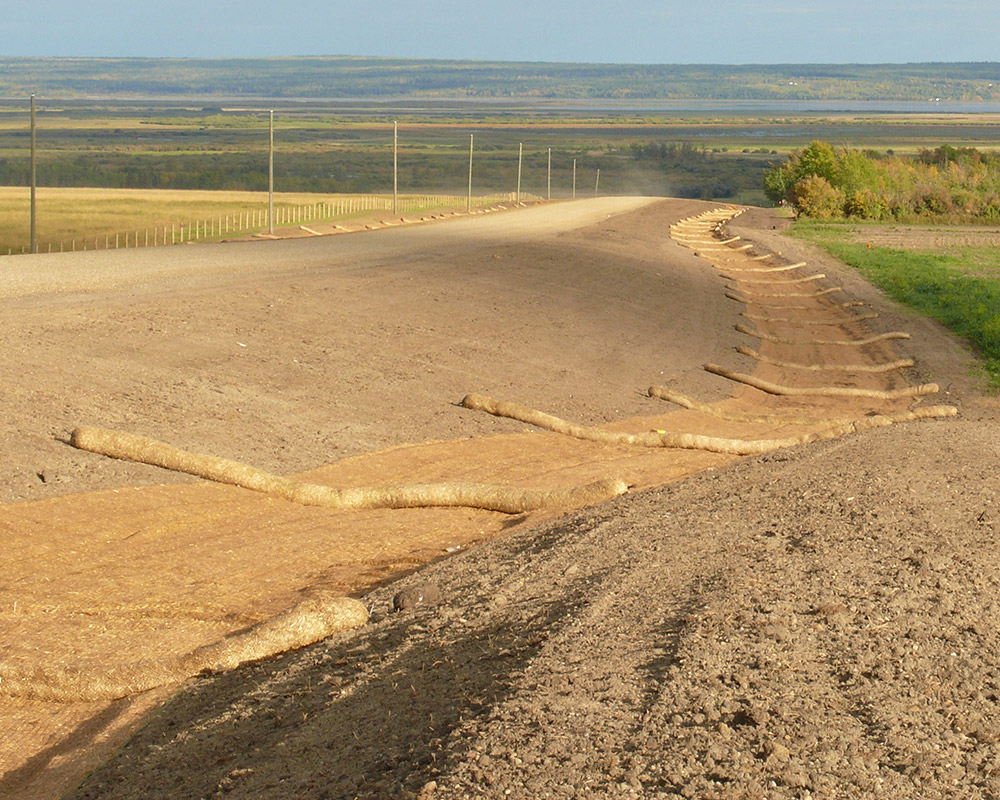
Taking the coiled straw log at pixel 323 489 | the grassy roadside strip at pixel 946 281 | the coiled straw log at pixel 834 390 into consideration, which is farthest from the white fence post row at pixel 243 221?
the coiled straw log at pixel 323 489

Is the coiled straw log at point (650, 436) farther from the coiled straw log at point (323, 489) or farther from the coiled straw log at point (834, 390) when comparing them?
the coiled straw log at point (834, 390)

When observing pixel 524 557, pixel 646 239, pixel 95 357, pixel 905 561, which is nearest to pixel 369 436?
pixel 95 357

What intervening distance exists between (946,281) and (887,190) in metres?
44.5

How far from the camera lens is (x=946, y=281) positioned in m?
36.4

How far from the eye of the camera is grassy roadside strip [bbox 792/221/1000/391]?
26.5 meters

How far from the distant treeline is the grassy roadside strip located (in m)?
18.7

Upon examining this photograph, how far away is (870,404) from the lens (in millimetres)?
20000

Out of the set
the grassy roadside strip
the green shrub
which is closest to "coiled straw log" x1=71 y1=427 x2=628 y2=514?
the grassy roadside strip

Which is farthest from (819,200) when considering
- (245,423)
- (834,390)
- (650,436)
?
(245,423)

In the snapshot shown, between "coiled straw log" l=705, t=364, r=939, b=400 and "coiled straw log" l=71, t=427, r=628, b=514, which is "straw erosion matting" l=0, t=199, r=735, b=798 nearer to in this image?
"coiled straw log" l=71, t=427, r=628, b=514

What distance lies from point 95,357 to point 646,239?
32397 mm

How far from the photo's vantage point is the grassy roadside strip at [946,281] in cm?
2649

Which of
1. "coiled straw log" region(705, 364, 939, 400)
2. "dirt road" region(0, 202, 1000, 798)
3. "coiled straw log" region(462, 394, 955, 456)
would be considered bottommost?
"coiled straw log" region(705, 364, 939, 400)

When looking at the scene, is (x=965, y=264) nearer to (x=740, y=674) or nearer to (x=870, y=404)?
(x=870, y=404)
